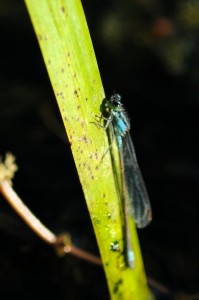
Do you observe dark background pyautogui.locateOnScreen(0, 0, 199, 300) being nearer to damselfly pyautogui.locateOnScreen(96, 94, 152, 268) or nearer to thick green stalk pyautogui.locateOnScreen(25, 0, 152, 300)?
damselfly pyautogui.locateOnScreen(96, 94, 152, 268)

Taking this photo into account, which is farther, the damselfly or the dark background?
the dark background

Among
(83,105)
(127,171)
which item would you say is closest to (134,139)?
(127,171)

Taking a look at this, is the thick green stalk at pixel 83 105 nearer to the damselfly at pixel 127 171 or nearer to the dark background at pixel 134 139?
the damselfly at pixel 127 171

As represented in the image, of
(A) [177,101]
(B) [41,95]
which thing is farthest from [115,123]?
(B) [41,95]

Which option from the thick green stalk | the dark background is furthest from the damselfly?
the dark background

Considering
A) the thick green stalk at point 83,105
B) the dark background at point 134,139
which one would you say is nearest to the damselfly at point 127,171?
the thick green stalk at point 83,105

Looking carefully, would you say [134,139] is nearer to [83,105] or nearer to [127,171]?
[127,171]
